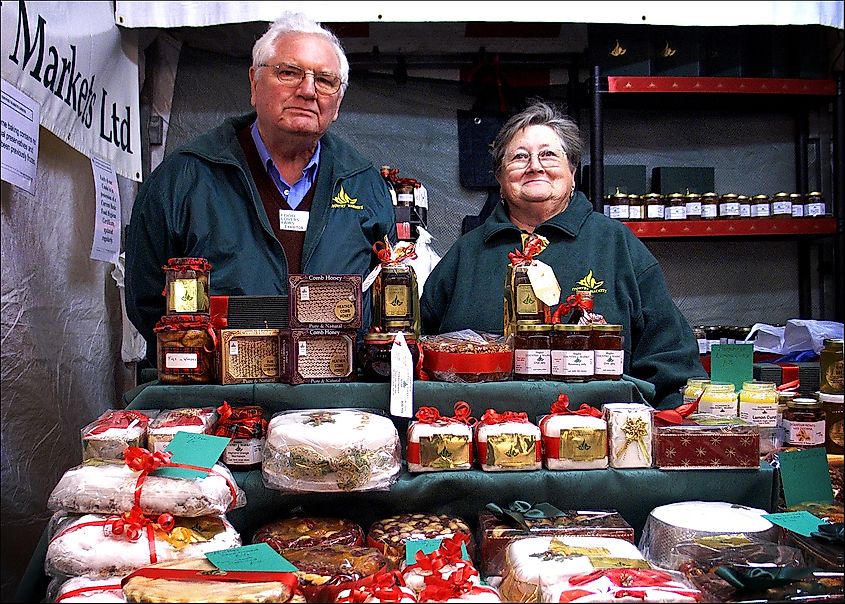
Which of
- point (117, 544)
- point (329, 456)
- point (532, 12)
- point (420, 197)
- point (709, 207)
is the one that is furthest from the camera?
point (709, 207)

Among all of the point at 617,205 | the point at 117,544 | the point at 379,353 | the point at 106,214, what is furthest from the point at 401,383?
the point at 617,205

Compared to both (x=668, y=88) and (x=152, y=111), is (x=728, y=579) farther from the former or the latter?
(x=152, y=111)

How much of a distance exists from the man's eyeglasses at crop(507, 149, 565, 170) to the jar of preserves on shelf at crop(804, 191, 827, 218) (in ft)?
5.83

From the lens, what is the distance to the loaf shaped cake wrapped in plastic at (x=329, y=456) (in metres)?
1.45

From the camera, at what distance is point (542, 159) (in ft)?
8.41

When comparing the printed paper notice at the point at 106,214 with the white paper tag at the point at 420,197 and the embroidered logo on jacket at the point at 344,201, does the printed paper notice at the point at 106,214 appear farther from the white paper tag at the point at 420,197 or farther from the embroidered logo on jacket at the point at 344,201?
the white paper tag at the point at 420,197

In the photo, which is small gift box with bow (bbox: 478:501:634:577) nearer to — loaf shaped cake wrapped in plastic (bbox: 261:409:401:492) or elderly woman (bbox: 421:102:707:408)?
loaf shaped cake wrapped in plastic (bbox: 261:409:401:492)

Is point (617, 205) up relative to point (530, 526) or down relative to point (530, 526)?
up

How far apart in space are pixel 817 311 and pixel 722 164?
3.10ft

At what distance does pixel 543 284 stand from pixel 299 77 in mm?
1170

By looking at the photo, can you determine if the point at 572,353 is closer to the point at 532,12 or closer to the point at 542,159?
the point at 542,159

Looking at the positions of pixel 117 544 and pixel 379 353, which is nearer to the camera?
pixel 117 544

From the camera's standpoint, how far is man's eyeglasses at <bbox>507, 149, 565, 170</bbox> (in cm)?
256

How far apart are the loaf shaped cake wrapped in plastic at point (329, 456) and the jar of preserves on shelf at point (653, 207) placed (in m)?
2.54
